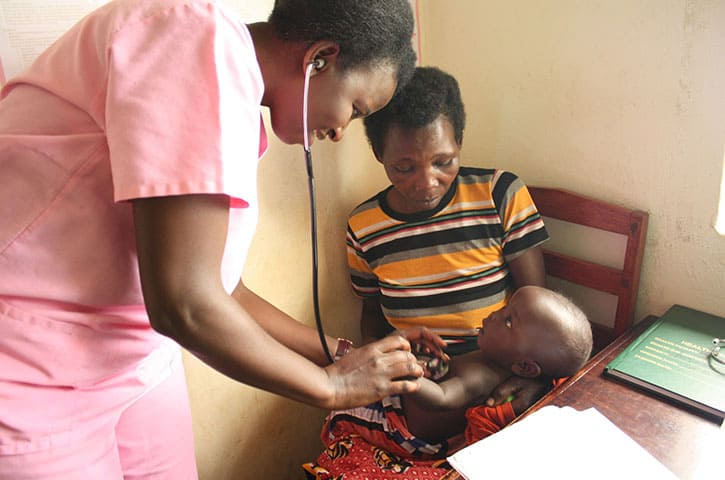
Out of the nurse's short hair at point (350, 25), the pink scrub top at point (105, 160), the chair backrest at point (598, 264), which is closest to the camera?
the pink scrub top at point (105, 160)

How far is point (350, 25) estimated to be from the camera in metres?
0.69

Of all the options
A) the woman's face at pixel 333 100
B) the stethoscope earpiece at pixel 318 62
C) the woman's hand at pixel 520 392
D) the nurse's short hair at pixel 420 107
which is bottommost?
the woman's hand at pixel 520 392

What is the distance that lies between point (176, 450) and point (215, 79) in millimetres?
779

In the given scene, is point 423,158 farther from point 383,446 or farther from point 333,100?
point 383,446

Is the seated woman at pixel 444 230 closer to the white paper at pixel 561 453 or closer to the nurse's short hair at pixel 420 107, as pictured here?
the nurse's short hair at pixel 420 107

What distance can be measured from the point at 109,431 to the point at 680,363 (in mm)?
1123

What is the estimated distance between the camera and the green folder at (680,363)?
3.43 feet

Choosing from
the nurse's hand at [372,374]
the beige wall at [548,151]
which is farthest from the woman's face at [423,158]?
the nurse's hand at [372,374]

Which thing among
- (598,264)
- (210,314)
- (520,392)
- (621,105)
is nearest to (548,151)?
(621,105)

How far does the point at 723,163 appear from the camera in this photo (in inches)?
48.4

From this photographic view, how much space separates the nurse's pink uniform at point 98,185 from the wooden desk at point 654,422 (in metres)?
0.58

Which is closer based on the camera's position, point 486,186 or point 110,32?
point 110,32

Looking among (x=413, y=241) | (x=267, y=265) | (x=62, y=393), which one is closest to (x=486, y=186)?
(x=413, y=241)

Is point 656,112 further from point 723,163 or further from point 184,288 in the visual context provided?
point 184,288
